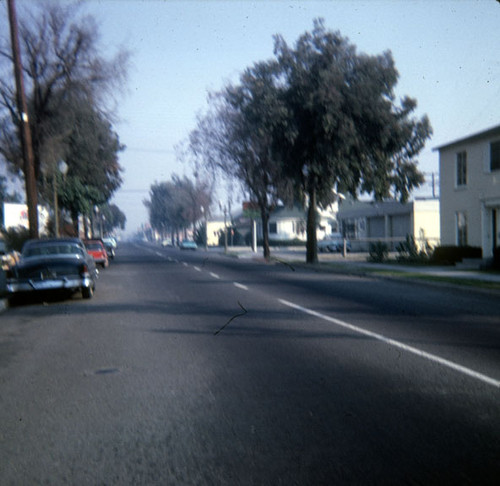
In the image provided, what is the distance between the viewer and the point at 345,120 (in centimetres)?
2780

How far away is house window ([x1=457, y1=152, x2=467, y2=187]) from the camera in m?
26.8

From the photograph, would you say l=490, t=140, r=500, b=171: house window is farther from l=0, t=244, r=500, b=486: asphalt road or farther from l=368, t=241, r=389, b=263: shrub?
l=0, t=244, r=500, b=486: asphalt road

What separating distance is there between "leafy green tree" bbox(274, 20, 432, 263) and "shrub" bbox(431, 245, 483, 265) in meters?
4.85

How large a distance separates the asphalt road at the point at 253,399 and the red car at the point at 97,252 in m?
19.4

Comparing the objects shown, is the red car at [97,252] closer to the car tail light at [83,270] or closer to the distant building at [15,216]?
the car tail light at [83,270]

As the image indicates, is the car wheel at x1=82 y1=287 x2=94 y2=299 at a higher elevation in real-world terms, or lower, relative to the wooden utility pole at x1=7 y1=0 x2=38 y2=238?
lower

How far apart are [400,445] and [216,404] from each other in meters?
1.84

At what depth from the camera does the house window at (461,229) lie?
27.0m

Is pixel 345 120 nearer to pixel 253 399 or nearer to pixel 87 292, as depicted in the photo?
pixel 87 292

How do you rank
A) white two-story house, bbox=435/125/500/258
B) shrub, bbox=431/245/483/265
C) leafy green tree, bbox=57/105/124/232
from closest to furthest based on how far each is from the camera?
white two-story house, bbox=435/125/500/258
shrub, bbox=431/245/483/265
leafy green tree, bbox=57/105/124/232

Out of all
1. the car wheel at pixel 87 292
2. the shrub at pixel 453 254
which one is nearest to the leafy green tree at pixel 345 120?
the shrub at pixel 453 254

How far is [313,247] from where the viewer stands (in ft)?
105

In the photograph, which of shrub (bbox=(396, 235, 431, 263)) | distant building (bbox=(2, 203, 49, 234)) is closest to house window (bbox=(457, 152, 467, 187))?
shrub (bbox=(396, 235, 431, 263))

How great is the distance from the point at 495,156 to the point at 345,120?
7.18 meters
